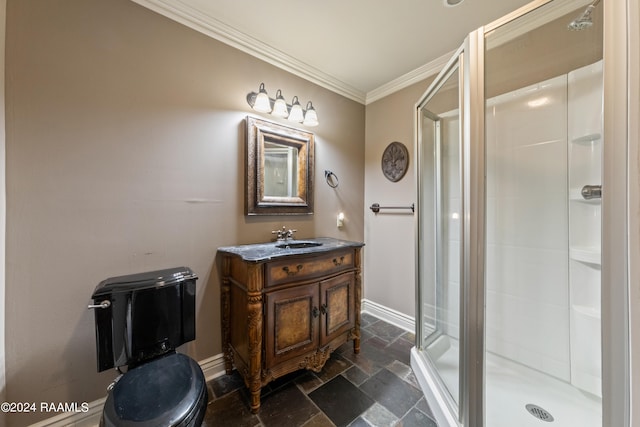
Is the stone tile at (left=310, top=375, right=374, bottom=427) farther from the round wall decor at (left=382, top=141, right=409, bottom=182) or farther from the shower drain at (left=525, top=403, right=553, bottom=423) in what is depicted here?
the round wall decor at (left=382, top=141, right=409, bottom=182)

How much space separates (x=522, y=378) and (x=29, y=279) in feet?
9.15

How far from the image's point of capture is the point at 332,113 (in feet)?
7.43

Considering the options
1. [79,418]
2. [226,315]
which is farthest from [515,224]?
[79,418]

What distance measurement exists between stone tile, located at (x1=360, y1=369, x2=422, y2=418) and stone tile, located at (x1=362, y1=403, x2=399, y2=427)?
3 cm

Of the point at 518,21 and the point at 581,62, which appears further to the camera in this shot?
the point at 581,62

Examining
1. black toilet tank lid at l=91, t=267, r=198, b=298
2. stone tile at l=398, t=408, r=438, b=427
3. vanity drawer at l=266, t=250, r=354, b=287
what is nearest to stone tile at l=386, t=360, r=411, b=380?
stone tile at l=398, t=408, r=438, b=427

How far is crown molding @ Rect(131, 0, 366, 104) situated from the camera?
1.37 metres

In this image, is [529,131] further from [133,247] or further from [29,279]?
[29,279]

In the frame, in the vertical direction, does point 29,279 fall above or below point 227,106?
below

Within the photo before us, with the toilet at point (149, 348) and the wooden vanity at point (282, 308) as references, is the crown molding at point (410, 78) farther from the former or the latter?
the toilet at point (149, 348)

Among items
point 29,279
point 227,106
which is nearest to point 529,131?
point 227,106

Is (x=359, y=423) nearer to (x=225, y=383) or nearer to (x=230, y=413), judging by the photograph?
(x=230, y=413)

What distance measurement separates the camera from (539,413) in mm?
1185

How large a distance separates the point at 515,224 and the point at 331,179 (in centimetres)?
148
